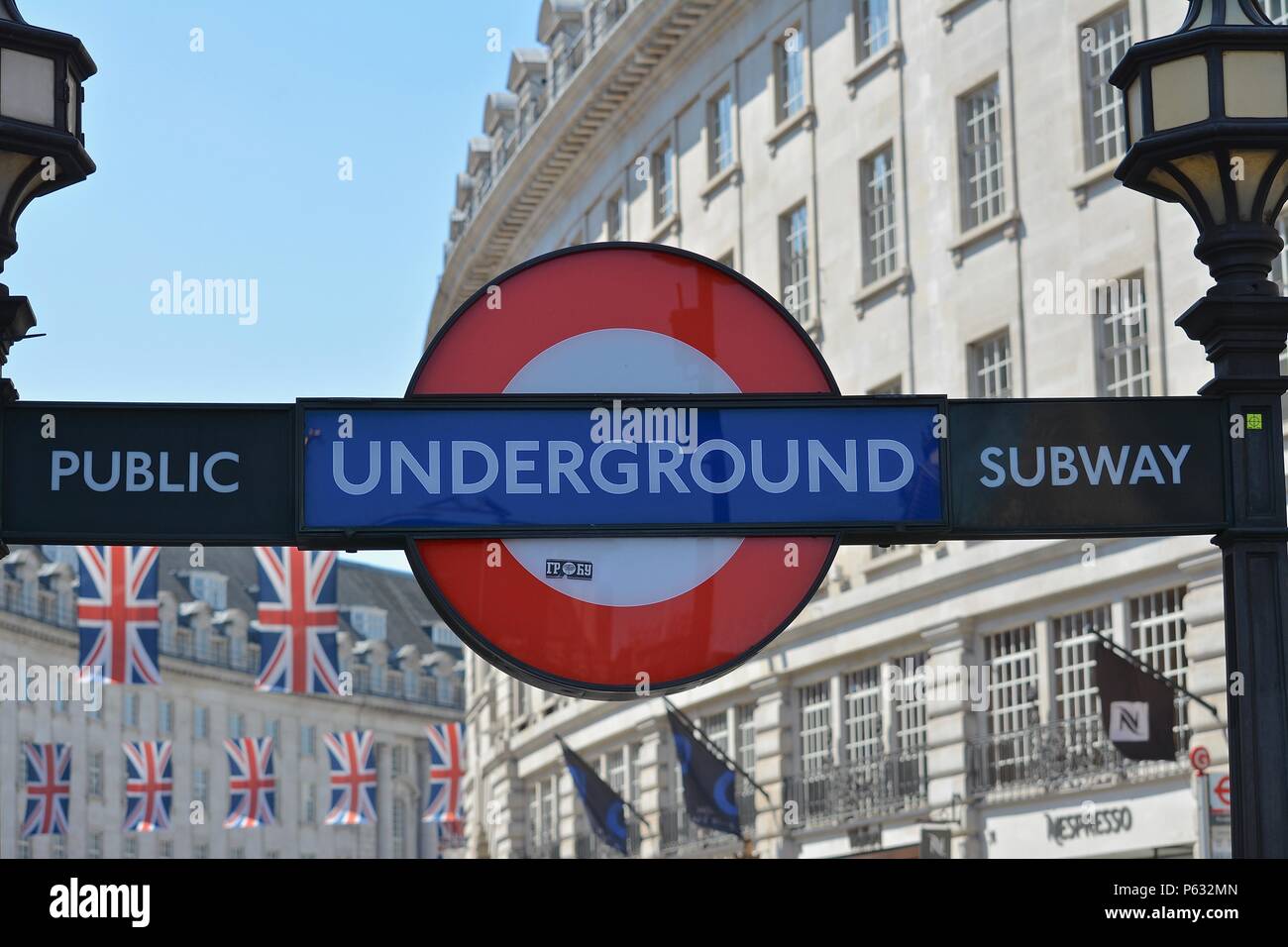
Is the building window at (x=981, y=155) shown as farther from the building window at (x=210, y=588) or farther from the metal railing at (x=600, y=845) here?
the building window at (x=210, y=588)

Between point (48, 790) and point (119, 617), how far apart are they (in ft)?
57.0

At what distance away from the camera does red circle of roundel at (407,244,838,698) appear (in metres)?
3.94

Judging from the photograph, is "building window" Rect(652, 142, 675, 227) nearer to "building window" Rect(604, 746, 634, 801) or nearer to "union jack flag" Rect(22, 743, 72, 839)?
"building window" Rect(604, 746, 634, 801)

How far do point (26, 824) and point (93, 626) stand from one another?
18106 mm

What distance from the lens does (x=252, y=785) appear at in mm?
65688

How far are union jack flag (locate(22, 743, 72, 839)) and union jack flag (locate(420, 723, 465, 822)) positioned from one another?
10440 millimetres

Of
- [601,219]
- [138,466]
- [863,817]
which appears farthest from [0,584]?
[138,466]

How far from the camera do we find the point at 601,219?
169ft

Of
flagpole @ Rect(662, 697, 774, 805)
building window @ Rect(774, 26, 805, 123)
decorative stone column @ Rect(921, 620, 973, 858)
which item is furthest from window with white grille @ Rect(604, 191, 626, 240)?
decorative stone column @ Rect(921, 620, 973, 858)

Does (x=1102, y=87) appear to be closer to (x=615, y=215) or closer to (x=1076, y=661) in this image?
(x=1076, y=661)

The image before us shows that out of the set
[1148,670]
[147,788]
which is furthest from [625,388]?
[147,788]
